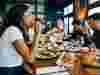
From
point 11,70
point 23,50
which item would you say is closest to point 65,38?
point 23,50

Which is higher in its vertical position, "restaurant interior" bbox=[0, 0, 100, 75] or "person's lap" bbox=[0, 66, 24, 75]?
"restaurant interior" bbox=[0, 0, 100, 75]

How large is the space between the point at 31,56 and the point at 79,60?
0.35m

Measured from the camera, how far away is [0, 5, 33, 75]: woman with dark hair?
169cm

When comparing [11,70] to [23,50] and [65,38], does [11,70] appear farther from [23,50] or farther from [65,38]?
[65,38]

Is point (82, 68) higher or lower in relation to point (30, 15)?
lower

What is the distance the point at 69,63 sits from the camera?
1810mm

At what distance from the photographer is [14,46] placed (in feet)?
5.60

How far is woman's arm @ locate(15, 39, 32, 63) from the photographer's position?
5.62 feet

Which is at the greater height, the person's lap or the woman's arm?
the woman's arm

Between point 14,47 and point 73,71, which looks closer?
point 14,47

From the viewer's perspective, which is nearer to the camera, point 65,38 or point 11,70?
point 11,70

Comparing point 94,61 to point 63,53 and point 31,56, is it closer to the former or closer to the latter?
point 63,53

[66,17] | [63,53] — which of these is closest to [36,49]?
[63,53]

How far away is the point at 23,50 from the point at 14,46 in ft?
0.22
